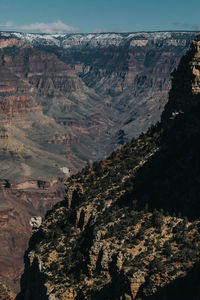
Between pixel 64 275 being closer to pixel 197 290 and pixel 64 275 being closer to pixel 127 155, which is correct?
pixel 197 290

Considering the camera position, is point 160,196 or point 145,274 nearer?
point 145,274

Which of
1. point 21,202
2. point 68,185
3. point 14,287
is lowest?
point 21,202

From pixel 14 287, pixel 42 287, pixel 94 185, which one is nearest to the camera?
pixel 42 287

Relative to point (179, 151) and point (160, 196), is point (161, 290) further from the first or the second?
point (179, 151)

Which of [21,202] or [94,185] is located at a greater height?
[94,185]

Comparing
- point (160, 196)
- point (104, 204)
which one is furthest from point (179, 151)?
point (104, 204)

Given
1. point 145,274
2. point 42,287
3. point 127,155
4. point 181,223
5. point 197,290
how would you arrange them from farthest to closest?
point 127,155, point 42,287, point 181,223, point 145,274, point 197,290
